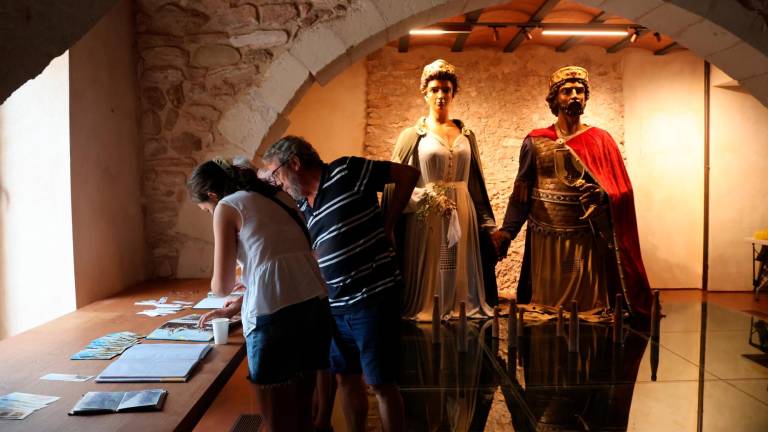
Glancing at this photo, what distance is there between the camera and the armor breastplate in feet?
17.0

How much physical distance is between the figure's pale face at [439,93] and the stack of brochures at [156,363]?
3.30 meters

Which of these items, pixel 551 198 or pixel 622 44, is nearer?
pixel 551 198

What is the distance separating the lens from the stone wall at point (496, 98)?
276 inches

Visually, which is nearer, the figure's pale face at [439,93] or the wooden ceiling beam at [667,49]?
the figure's pale face at [439,93]

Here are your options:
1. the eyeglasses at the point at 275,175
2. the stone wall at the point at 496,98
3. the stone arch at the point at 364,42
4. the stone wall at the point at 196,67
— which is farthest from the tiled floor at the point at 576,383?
the stone wall at the point at 496,98

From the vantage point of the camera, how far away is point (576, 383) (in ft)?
11.5

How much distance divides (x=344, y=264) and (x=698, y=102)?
644 cm

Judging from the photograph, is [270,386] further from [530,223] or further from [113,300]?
[530,223]

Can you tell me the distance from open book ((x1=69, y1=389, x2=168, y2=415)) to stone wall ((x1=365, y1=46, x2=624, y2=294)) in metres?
5.39

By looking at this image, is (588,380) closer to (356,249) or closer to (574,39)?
(356,249)

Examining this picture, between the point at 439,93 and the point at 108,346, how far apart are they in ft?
11.4

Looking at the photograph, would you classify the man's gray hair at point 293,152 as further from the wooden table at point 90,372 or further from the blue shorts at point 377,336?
the wooden table at point 90,372

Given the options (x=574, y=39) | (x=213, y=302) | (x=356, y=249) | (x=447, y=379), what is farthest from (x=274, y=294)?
(x=574, y=39)

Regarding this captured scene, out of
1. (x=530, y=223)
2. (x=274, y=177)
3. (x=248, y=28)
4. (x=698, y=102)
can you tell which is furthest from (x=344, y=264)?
(x=698, y=102)
